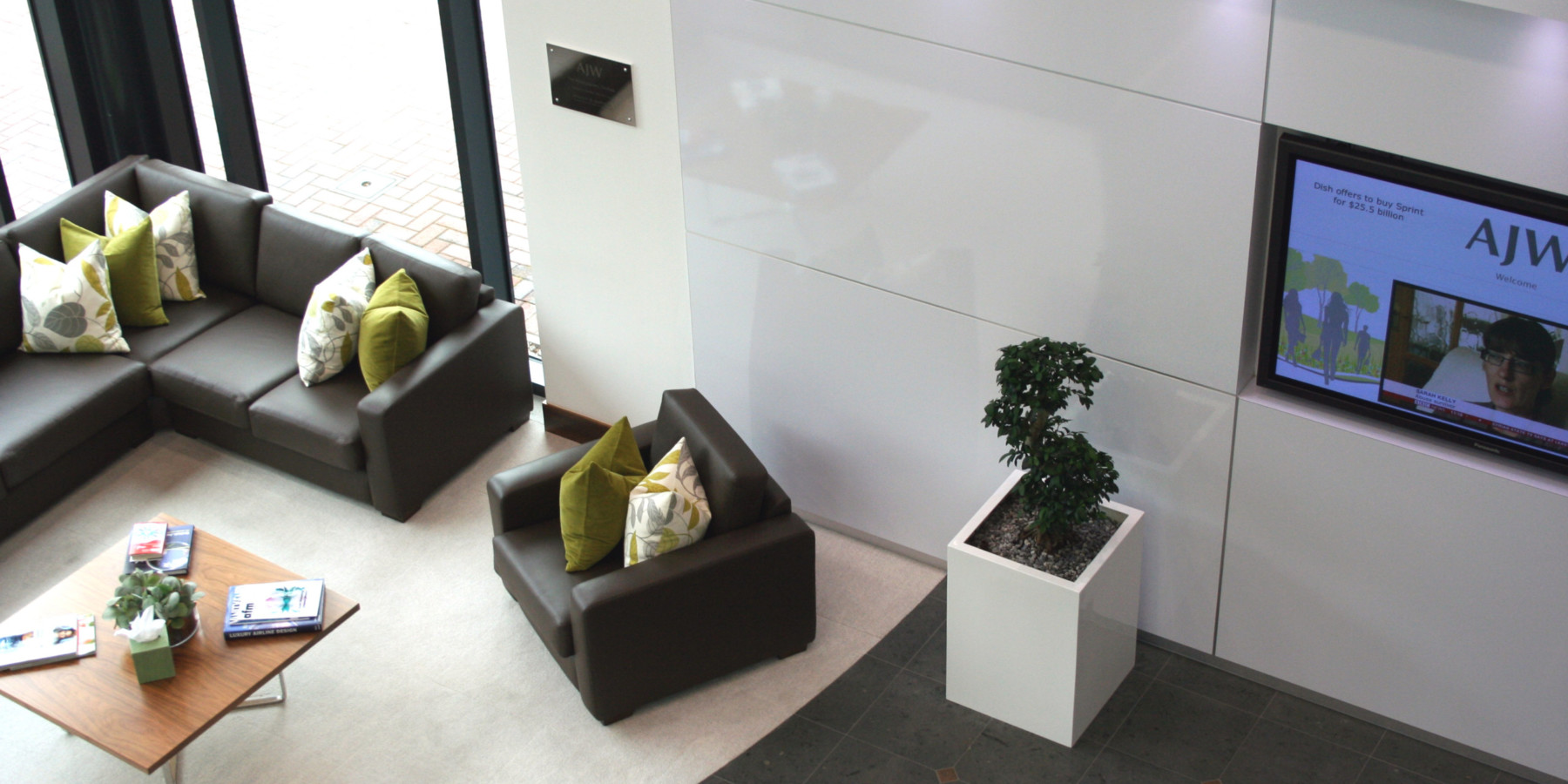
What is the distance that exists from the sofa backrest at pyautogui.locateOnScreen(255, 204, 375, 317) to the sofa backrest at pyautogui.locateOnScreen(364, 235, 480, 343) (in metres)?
0.26

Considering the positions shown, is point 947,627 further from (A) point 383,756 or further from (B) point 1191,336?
(A) point 383,756

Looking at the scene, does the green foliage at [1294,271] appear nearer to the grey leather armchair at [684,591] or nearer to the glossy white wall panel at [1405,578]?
the glossy white wall panel at [1405,578]

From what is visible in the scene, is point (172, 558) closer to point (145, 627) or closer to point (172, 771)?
point (145, 627)

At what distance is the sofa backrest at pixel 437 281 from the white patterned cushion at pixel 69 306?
1236 mm

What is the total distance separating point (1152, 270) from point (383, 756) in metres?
3.05

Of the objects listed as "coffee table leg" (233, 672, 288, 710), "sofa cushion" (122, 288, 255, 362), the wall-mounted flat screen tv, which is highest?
the wall-mounted flat screen tv

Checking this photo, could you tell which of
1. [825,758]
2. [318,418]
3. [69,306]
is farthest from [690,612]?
[69,306]

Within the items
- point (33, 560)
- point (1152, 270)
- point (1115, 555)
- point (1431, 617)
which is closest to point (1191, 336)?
point (1152, 270)

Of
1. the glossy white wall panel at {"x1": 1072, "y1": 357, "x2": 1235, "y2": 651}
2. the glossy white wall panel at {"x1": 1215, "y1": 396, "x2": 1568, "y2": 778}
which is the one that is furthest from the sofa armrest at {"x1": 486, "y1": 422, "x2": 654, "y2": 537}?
the glossy white wall panel at {"x1": 1215, "y1": 396, "x2": 1568, "y2": 778}

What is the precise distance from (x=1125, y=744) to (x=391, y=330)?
330 centimetres

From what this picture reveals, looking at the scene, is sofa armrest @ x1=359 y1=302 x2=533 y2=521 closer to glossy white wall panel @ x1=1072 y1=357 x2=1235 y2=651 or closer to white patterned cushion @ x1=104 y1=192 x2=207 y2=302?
white patterned cushion @ x1=104 y1=192 x2=207 y2=302

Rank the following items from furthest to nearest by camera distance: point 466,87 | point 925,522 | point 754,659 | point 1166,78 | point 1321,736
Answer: point 466,87, point 925,522, point 754,659, point 1321,736, point 1166,78

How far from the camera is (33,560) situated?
5996 mm

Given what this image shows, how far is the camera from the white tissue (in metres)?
4.73
